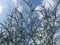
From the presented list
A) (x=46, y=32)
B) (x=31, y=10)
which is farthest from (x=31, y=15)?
(x=46, y=32)

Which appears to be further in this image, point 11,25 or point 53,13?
point 11,25

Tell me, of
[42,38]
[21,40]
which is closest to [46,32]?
[42,38]

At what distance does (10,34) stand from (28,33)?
182 centimetres

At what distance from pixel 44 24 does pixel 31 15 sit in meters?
1.48

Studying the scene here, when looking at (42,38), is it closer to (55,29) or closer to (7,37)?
(55,29)

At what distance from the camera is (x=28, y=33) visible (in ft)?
83.5

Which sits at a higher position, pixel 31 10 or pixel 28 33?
pixel 31 10

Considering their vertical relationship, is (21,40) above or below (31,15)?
below

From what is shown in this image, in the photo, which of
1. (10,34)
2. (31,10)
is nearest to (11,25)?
(10,34)

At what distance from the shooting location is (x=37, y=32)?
1016 inches

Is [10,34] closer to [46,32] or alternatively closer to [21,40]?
[21,40]

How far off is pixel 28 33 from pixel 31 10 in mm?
2053

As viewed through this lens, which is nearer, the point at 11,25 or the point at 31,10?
the point at 31,10

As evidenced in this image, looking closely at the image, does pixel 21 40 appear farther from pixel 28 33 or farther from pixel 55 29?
pixel 55 29
